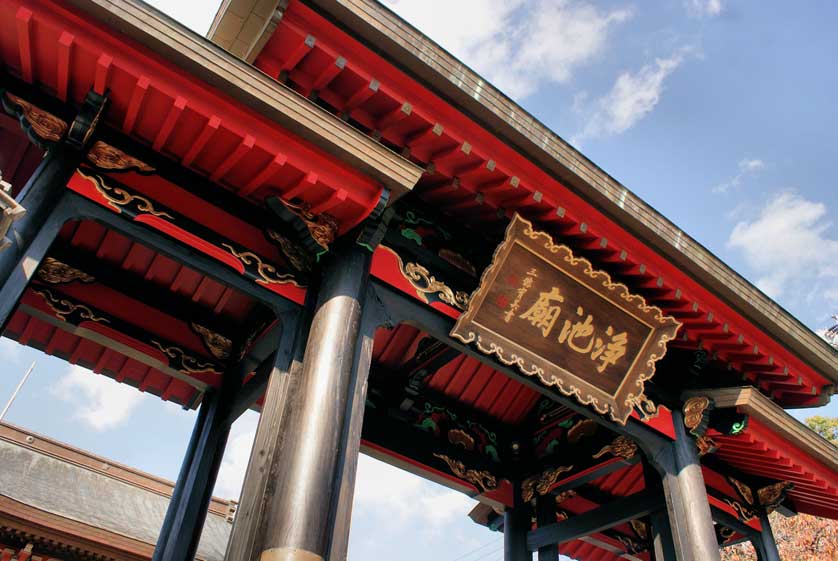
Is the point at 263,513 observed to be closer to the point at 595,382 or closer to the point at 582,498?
the point at 595,382

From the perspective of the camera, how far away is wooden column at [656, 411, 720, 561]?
564cm

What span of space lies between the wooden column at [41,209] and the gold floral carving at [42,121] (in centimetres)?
6

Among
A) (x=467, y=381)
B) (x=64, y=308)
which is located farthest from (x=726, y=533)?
(x=64, y=308)

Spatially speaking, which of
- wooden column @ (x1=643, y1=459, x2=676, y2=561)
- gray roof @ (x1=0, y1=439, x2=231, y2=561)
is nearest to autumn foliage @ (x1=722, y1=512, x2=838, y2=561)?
wooden column @ (x1=643, y1=459, x2=676, y2=561)

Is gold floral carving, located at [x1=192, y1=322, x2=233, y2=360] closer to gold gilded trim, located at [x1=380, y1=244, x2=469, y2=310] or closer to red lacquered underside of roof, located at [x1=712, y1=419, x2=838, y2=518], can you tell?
gold gilded trim, located at [x1=380, y1=244, x2=469, y2=310]

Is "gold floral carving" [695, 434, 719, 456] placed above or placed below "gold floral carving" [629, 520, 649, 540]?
above

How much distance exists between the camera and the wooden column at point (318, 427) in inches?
139

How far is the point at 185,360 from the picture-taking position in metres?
6.48

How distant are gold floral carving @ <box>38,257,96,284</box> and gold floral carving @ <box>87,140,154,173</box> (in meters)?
1.87

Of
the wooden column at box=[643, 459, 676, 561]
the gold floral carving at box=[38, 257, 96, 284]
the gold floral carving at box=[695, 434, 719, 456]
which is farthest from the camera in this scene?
the gold floral carving at box=[695, 434, 719, 456]

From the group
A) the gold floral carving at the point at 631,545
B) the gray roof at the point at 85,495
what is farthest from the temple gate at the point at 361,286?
the gray roof at the point at 85,495

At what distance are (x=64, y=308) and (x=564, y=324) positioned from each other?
4753mm

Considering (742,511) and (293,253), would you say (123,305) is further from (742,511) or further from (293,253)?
(742,511)

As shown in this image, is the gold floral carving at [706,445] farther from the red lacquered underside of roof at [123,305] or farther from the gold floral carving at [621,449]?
the red lacquered underside of roof at [123,305]
